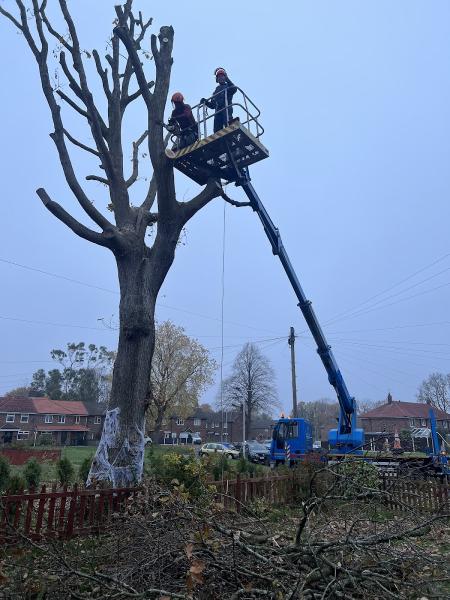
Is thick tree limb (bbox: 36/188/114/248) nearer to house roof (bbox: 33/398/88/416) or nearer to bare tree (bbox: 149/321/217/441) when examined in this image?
bare tree (bbox: 149/321/217/441)

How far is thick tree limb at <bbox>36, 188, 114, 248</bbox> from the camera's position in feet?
30.7

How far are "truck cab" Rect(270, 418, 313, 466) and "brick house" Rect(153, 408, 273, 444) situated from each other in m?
46.9

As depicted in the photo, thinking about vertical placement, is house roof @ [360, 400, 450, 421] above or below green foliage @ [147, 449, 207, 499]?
above

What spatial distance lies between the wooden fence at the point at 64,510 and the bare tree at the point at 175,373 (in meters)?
32.5

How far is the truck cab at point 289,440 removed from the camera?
22.5 metres

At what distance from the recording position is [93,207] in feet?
31.7

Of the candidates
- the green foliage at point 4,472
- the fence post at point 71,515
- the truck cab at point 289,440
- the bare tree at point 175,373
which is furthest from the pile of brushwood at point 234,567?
the bare tree at point 175,373

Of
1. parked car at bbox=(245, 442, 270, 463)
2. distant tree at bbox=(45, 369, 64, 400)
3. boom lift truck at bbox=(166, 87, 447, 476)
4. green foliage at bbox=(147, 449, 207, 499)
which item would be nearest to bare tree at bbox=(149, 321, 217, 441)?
parked car at bbox=(245, 442, 270, 463)

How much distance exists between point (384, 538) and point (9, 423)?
6742 centimetres

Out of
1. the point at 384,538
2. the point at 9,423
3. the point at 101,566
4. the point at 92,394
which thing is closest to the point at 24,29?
the point at 101,566

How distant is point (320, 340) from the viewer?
15.3 m

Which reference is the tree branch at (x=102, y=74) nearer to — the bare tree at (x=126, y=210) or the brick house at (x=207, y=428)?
the bare tree at (x=126, y=210)

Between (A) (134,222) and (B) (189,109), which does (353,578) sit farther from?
(B) (189,109)

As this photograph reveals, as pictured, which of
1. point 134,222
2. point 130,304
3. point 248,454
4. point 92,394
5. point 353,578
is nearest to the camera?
point 353,578
